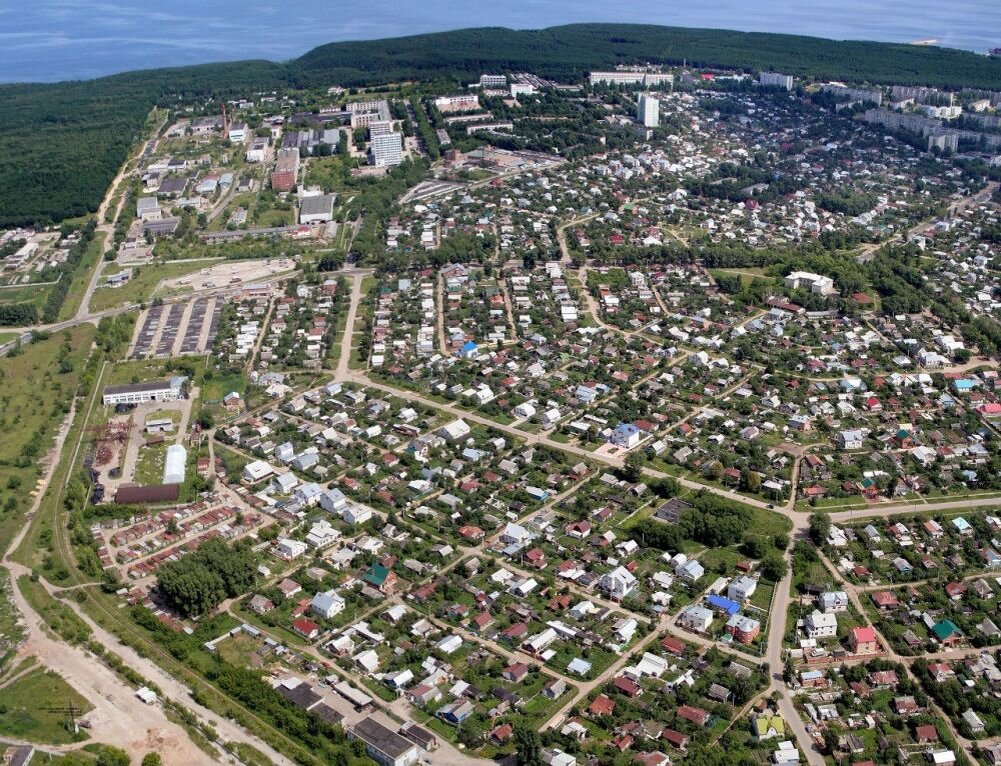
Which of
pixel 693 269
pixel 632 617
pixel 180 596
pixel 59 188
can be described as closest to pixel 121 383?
pixel 180 596

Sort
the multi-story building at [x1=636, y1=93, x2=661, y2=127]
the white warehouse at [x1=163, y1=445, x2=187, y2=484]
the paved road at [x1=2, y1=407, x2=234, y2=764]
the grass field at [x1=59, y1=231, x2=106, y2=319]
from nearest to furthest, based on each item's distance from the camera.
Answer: the paved road at [x1=2, y1=407, x2=234, y2=764] → the white warehouse at [x1=163, y1=445, x2=187, y2=484] → the grass field at [x1=59, y1=231, x2=106, y2=319] → the multi-story building at [x1=636, y1=93, x2=661, y2=127]

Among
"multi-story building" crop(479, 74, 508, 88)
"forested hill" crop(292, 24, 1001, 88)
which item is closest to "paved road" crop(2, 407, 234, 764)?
"multi-story building" crop(479, 74, 508, 88)

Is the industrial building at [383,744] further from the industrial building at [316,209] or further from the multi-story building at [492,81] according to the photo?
the multi-story building at [492,81]

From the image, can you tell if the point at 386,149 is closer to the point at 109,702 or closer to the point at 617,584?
the point at 617,584

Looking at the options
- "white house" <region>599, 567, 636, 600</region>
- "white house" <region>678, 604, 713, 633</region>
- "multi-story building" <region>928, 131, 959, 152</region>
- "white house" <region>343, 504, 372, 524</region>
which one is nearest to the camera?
"white house" <region>678, 604, 713, 633</region>

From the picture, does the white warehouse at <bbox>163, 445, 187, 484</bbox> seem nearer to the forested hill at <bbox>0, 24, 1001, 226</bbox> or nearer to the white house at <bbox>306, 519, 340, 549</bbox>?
the white house at <bbox>306, 519, 340, 549</bbox>

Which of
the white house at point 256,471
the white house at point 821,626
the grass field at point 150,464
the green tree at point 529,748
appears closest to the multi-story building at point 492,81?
the grass field at point 150,464

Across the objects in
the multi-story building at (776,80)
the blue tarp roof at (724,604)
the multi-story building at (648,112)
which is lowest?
the blue tarp roof at (724,604)
